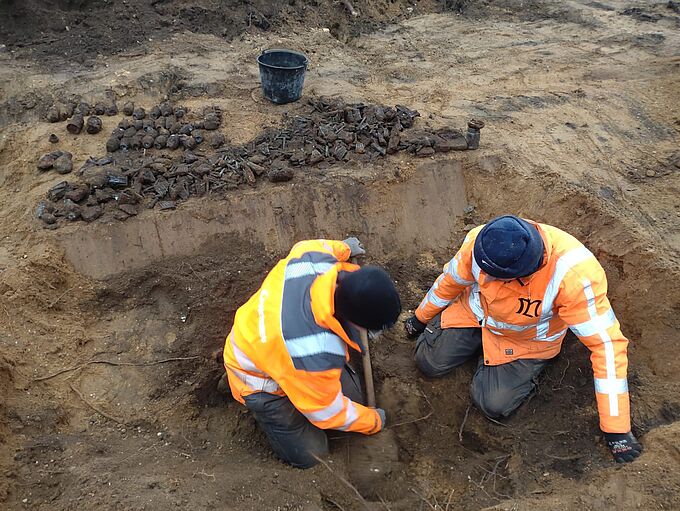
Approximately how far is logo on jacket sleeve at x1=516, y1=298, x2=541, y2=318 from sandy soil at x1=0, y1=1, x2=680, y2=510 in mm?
783

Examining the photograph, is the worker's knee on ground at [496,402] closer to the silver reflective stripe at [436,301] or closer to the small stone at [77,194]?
the silver reflective stripe at [436,301]

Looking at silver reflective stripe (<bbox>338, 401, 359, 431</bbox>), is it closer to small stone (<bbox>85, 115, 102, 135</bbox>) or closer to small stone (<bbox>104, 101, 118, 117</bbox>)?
small stone (<bbox>85, 115, 102, 135</bbox>)

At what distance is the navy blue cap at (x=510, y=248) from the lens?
3096 mm

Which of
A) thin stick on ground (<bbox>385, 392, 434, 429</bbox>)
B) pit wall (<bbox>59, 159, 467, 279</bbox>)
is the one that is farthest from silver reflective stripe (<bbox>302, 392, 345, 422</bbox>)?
pit wall (<bbox>59, 159, 467, 279</bbox>)

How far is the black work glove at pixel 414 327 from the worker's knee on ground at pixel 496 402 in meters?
0.75

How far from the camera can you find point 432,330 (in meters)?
4.32

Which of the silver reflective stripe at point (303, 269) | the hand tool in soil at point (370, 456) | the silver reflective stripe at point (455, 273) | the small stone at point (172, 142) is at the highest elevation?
the silver reflective stripe at point (303, 269)

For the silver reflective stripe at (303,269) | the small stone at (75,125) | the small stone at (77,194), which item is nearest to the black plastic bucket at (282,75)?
the small stone at (75,125)

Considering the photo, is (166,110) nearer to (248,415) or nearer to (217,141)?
(217,141)

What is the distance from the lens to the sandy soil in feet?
10.8

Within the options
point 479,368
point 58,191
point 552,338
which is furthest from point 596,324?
point 58,191

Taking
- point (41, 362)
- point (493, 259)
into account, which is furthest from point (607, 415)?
point (41, 362)

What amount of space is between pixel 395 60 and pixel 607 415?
6.28m

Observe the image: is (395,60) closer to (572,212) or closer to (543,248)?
(572,212)
